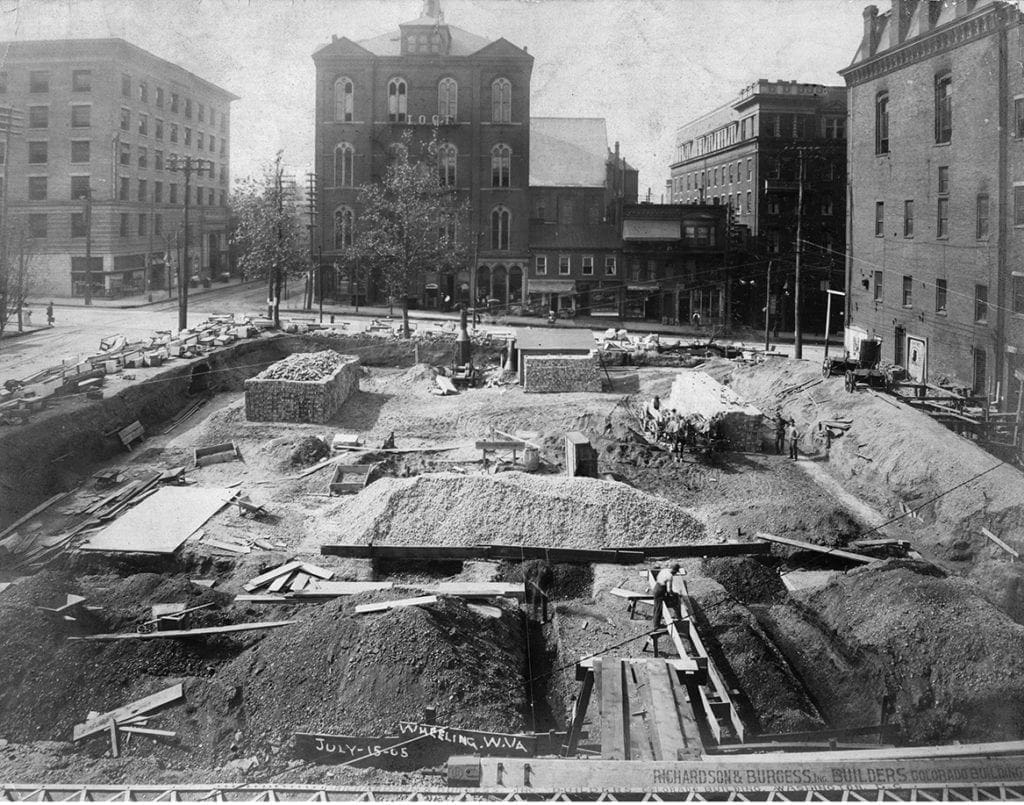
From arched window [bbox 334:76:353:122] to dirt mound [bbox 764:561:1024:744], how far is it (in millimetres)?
51268

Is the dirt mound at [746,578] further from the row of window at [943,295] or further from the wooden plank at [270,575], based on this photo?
the row of window at [943,295]

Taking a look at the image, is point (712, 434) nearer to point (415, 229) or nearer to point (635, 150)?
point (415, 229)

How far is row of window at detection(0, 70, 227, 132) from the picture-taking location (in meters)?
50.4

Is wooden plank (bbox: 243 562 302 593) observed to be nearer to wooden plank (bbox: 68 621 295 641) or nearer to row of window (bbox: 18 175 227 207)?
wooden plank (bbox: 68 621 295 641)

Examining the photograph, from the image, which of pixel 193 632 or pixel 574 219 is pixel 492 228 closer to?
pixel 574 219

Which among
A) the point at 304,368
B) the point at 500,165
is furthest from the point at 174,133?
the point at 304,368

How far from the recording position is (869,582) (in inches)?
622

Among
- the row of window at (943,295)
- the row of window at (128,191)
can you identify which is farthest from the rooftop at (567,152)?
the row of window at (128,191)

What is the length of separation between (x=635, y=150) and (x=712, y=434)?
47.8 m

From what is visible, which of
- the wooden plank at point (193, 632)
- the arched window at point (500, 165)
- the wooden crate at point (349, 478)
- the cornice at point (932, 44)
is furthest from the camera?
the arched window at point (500, 165)

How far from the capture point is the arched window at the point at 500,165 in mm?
60062

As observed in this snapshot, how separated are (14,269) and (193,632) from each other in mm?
32837

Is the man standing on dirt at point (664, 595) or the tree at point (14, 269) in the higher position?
the tree at point (14, 269)

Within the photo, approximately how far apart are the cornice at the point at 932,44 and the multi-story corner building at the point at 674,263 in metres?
15.7
